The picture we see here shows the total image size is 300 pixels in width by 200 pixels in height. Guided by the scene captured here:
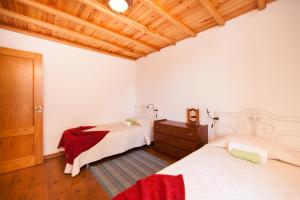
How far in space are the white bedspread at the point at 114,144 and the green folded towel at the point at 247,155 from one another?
6.71 feet

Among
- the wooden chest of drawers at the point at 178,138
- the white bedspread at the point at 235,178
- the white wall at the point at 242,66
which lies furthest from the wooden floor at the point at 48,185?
the white wall at the point at 242,66

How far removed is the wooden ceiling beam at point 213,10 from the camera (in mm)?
1867

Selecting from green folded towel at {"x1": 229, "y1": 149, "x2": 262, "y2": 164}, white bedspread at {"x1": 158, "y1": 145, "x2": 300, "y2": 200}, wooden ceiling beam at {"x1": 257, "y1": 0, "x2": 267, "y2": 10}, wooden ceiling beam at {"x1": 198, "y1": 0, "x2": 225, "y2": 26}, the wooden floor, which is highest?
wooden ceiling beam at {"x1": 257, "y1": 0, "x2": 267, "y2": 10}

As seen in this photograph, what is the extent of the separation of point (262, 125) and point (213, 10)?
1.87m

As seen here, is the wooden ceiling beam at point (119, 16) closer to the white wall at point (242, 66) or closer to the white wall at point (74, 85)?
the white wall at point (242, 66)

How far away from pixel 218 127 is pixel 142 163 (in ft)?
5.27

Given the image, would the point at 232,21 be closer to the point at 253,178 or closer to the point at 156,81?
the point at 156,81

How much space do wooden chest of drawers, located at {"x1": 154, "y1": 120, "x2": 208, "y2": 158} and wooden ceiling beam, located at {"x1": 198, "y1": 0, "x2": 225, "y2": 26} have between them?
186 centimetres

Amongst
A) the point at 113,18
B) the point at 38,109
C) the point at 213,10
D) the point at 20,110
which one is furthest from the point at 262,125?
the point at 20,110

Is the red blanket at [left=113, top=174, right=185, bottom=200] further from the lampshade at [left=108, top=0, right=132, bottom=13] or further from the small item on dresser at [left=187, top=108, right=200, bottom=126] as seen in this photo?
the lampshade at [left=108, top=0, right=132, bottom=13]

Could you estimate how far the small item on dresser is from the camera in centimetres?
277

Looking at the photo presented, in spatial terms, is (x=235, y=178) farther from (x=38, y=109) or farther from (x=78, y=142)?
(x=38, y=109)

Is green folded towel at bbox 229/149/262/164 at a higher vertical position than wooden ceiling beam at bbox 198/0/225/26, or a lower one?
lower

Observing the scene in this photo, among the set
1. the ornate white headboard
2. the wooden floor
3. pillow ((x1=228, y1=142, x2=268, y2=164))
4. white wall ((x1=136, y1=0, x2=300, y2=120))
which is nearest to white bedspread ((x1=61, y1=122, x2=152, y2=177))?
the wooden floor
